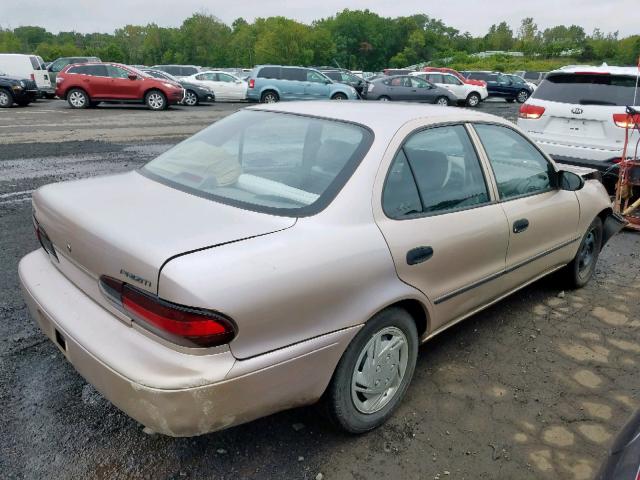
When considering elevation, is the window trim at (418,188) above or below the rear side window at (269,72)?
above

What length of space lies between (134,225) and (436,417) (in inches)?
71.4

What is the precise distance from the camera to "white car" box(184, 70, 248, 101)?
2417cm

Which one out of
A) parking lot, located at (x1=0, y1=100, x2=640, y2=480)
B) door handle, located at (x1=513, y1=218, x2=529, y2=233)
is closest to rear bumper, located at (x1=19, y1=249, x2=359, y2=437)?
parking lot, located at (x1=0, y1=100, x2=640, y2=480)

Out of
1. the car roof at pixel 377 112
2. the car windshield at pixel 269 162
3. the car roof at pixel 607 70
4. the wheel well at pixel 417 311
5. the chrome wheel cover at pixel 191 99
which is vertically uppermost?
the car roof at pixel 607 70

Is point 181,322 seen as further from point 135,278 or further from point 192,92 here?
point 192,92

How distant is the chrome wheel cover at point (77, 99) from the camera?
1862cm

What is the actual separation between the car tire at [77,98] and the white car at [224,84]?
636 centimetres

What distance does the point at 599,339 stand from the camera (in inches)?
148

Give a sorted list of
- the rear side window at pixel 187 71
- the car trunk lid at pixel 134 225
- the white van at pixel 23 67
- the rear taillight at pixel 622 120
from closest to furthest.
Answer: the car trunk lid at pixel 134 225 < the rear taillight at pixel 622 120 < the white van at pixel 23 67 < the rear side window at pixel 187 71

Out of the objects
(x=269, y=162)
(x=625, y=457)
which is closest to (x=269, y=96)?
(x=269, y=162)

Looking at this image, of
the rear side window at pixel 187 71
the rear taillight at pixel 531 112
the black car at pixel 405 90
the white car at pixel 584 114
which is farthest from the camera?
the rear side window at pixel 187 71

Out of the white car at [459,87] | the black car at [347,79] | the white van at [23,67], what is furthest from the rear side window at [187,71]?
the white car at [459,87]

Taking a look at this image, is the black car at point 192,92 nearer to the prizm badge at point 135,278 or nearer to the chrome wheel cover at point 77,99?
the chrome wheel cover at point 77,99

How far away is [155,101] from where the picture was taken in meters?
19.5
